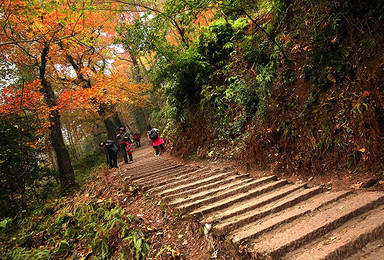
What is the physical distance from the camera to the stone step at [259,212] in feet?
10.4

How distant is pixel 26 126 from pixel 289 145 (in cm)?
1080

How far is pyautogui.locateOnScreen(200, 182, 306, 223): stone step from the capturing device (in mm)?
3523

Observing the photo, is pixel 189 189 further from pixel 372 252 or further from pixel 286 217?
pixel 372 252

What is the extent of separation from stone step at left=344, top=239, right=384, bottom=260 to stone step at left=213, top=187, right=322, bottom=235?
1.18 m

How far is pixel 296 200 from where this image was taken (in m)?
3.59

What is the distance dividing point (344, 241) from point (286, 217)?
0.76 metres

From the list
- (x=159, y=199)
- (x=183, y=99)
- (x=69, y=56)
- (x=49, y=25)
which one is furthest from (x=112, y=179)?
(x=69, y=56)

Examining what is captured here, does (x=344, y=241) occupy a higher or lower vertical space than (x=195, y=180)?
lower

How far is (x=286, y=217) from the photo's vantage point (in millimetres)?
3117

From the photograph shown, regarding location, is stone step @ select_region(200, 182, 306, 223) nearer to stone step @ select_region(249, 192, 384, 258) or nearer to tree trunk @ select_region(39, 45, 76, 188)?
stone step @ select_region(249, 192, 384, 258)

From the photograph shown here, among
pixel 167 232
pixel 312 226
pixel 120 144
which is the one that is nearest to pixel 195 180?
pixel 167 232

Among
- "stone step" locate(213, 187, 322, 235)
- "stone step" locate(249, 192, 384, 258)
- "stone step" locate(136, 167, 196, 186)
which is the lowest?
"stone step" locate(249, 192, 384, 258)

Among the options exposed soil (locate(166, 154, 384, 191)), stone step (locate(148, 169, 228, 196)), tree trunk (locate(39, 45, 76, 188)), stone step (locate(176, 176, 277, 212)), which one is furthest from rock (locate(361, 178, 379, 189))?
tree trunk (locate(39, 45, 76, 188))

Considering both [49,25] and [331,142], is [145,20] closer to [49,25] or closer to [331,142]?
[49,25]
